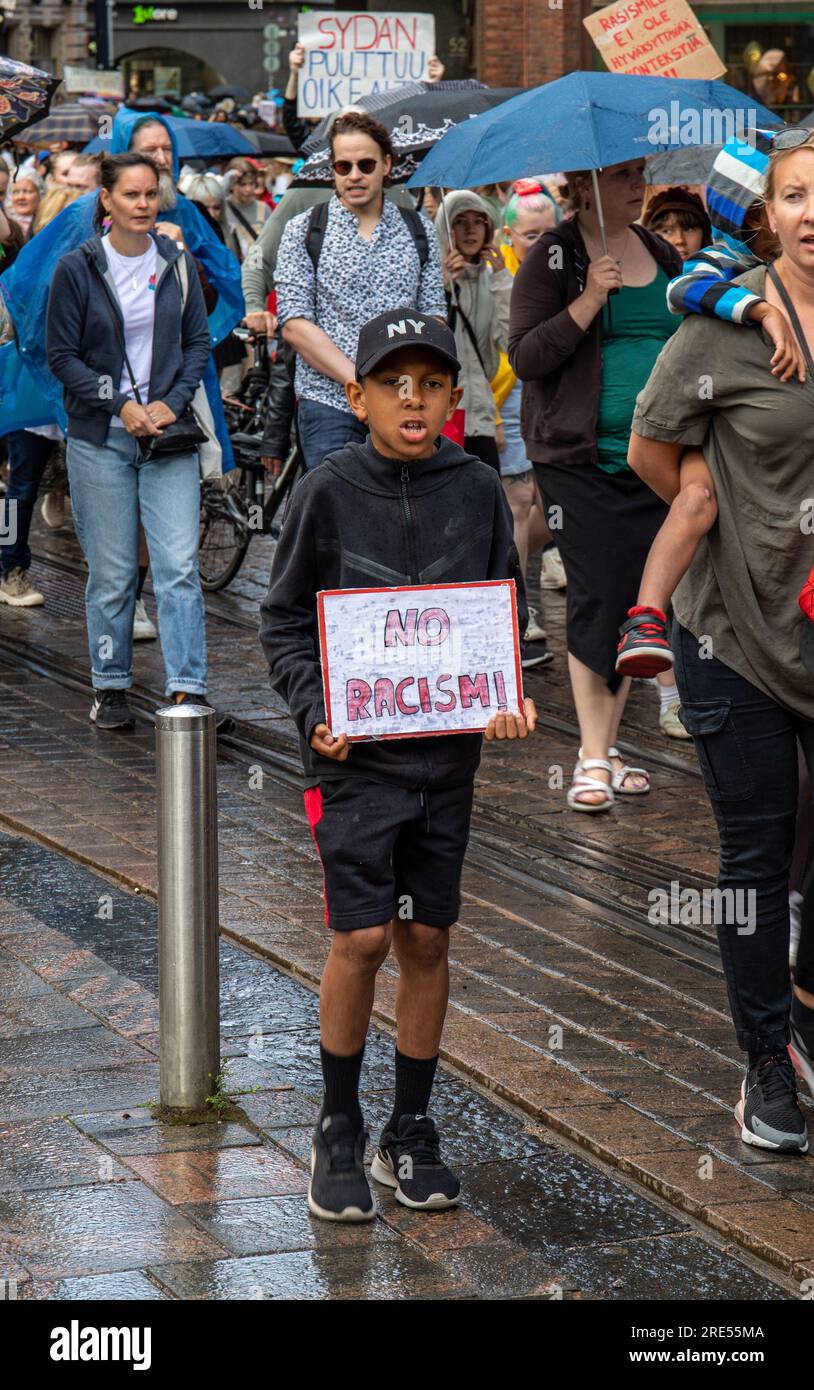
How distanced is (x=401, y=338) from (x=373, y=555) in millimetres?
424

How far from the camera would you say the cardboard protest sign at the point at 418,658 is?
4.05 meters

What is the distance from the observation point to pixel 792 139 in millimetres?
4520

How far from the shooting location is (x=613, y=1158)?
14.7 ft

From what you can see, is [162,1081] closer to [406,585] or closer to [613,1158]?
[613,1158]

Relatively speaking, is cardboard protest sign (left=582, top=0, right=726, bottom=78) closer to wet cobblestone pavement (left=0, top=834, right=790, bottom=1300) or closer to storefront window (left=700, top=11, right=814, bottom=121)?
wet cobblestone pavement (left=0, top=834, right=790, bottom=1300)

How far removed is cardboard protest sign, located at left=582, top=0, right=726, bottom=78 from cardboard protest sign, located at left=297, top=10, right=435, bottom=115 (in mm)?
→ 5525

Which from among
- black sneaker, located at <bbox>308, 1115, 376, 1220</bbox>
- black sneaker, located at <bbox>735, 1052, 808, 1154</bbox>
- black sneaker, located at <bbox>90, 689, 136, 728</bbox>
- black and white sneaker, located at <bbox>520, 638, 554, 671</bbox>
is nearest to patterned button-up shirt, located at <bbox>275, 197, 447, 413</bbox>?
black sneaker, located at <bbox>90, 689, 136, 728</bbox>

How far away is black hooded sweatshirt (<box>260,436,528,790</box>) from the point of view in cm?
412

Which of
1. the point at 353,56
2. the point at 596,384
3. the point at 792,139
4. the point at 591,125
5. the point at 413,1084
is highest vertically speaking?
the point at 353,56

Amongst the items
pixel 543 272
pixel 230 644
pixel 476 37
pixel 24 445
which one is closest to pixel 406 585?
pixel 543 272

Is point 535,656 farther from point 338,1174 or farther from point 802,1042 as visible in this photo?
point 338,1174

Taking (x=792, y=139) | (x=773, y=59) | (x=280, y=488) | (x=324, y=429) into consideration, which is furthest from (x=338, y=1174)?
(x=773, y=59)
